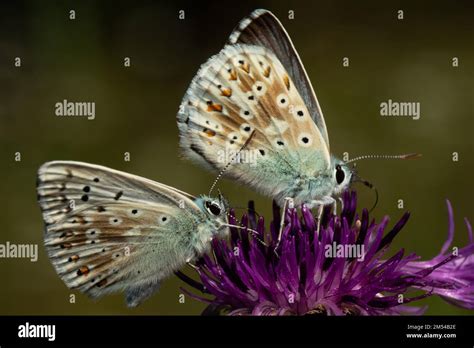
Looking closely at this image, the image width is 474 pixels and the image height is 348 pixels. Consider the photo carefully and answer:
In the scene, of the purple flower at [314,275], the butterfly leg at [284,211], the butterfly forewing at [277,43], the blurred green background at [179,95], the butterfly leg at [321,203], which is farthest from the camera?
the blurred green background at [179,95]

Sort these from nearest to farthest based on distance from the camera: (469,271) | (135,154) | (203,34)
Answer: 1. (469,271)
2. (135,154)
3. (203,34)

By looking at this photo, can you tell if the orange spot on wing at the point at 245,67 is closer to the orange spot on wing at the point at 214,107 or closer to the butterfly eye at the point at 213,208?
the orange spot on wing at the point at 214,107

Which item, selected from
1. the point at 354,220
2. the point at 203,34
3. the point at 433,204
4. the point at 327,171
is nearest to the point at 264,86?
the point at 327,171

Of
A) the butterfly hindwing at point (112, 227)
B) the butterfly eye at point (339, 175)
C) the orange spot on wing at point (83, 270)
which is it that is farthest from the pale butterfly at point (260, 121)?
the orange spot on wing at point (83, 270)

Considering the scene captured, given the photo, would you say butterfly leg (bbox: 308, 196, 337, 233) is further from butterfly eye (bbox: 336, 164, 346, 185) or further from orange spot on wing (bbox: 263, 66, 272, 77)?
orange spot on wing (bbox: 263, 66, 272, 77)

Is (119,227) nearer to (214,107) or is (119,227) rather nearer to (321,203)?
(214,107)

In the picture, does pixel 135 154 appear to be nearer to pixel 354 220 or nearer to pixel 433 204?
pixel 433 204
